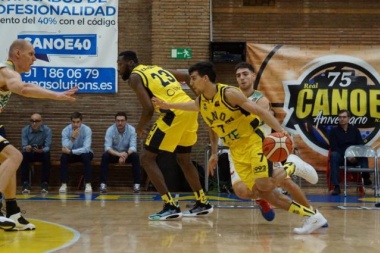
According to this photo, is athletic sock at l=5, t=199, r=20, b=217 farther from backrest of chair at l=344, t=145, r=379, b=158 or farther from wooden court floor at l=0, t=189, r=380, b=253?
backrest of chair at l=344, t=145, r=379, b=158

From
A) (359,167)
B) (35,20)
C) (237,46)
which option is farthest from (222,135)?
(35,20)

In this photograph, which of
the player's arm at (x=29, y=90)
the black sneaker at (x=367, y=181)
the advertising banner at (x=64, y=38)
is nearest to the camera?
the player's arm at (x=29, y=90)

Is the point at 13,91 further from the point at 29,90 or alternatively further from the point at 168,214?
the point at 168,214

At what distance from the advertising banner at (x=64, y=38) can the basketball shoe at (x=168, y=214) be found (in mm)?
6908

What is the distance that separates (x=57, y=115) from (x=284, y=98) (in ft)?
16.1

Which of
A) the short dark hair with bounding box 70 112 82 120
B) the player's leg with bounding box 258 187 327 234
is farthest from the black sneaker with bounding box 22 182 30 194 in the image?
the player's leg with bounding box 258 187 327 234

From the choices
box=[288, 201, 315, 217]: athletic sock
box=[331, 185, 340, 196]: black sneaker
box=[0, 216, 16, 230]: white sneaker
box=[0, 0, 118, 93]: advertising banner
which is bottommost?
box=[331, 185, 340, 196]: black sneaker

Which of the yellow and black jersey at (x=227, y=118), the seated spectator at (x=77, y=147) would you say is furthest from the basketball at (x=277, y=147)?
the seated spectator at (x=77, y=147)

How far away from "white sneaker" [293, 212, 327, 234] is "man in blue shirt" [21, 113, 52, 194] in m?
7.32

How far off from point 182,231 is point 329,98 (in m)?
8.18

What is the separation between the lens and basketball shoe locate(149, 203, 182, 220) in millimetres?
7465

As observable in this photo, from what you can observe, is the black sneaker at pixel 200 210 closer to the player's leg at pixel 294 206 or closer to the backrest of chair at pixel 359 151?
the player's leg at pixel 294 206

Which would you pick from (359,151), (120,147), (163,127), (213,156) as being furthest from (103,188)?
(213,156)

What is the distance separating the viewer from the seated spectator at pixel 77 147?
41.9ft
